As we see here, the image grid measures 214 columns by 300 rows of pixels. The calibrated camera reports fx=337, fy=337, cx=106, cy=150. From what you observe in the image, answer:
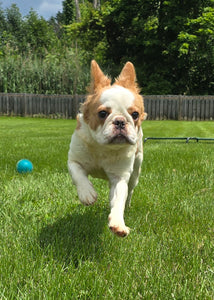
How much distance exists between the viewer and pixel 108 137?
2.42 m

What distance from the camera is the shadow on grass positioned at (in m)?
2.32

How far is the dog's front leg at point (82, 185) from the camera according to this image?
96.4 inches

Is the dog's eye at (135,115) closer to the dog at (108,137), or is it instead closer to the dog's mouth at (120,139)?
the dog at (108,137)

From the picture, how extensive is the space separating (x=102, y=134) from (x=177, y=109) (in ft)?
71.1

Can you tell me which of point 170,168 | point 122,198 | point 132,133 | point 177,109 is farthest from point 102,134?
point 177,109

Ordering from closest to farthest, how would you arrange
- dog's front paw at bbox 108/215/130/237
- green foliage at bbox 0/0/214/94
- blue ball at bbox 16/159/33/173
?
dog's front paw at bbox 108/215/130/237 < blue ball at bbox 16/159/33/173 < green foliage at bbox 0/0/214/94

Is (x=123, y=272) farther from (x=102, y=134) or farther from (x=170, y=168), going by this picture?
(x=170, y=168)

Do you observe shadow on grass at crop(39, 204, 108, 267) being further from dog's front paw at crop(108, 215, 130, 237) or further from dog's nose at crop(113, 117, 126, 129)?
dog's nose at crop(113, 117, 126, 129)

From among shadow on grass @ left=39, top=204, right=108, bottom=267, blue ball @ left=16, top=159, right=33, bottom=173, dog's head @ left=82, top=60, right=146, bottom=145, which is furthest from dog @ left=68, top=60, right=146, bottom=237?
blue ball @ left=16, top=159, right=33, bottom=173

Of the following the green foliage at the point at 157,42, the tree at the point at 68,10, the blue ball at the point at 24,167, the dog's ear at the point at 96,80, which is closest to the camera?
the dog's ear at the point at 96,80

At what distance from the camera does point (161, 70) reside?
26359mm

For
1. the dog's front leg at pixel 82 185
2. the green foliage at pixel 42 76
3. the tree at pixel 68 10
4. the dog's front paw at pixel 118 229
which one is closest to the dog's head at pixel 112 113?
the dog's front leg at pixel 82 185

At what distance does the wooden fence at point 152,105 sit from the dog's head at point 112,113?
67.7ft

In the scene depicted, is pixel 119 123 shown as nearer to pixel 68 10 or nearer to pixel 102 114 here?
pixel 102 114
